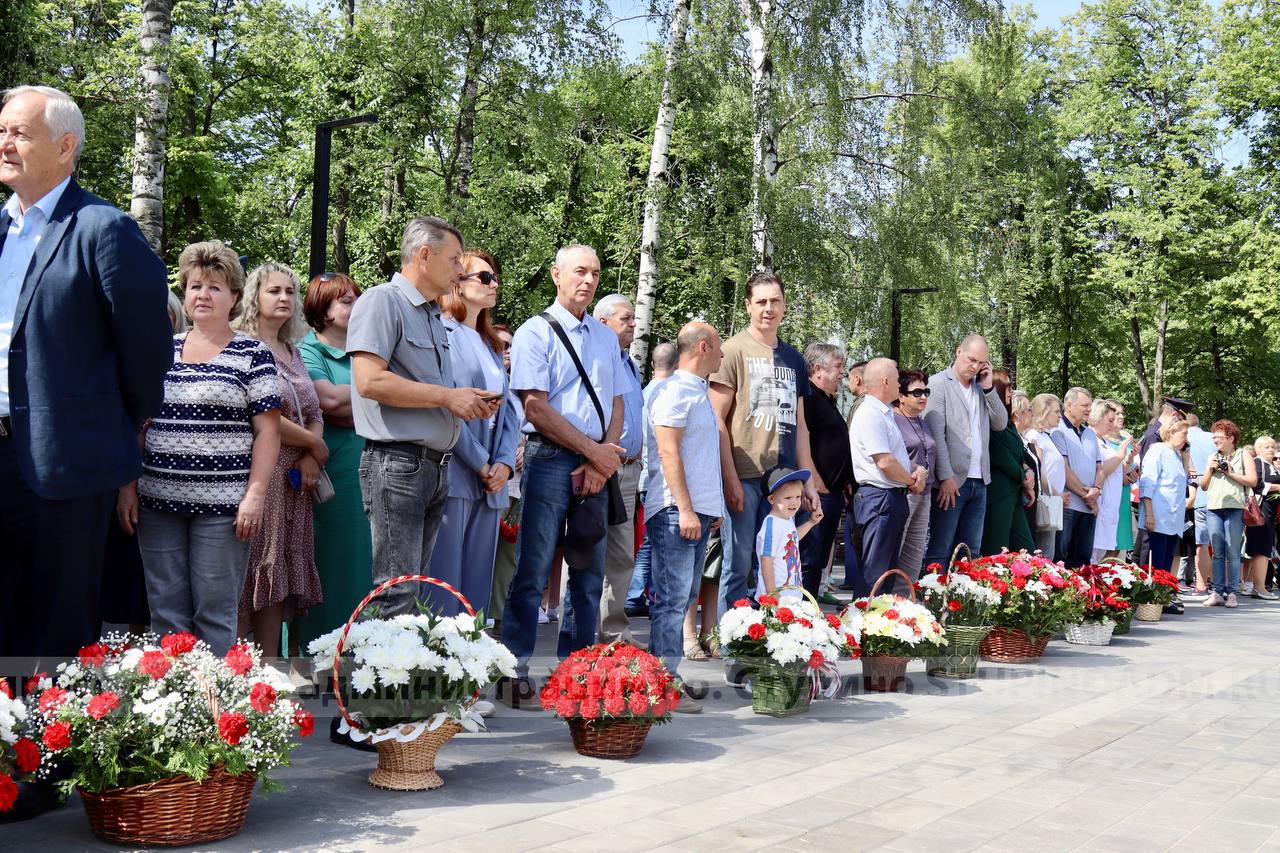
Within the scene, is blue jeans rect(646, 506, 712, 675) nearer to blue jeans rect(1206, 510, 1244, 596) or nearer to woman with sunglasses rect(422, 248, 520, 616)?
woman with sunglasses rect(422, 248, 520, 616)

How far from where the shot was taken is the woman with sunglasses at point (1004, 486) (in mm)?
10289

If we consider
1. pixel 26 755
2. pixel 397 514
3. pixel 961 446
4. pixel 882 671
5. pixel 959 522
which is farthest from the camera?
pixel 959 522

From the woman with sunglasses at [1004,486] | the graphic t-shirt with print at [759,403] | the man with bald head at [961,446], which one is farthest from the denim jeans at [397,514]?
the woman with sunglasses at [1004,486]

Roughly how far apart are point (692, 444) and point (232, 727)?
10.7 ft

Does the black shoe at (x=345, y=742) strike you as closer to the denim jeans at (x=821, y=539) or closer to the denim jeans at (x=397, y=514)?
the denim jeans at (x=397, y=514)

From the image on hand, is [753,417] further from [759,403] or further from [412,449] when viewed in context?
[412,449]

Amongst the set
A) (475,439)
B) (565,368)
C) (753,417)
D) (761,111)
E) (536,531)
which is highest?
(761,111)

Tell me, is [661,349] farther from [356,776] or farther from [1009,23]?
[1009,23]

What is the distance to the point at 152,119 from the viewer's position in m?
11.2

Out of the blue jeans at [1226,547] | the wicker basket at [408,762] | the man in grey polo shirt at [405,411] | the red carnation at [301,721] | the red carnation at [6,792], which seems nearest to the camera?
the red carnation at [6,792]

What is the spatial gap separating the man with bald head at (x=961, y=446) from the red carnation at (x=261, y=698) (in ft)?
20.9

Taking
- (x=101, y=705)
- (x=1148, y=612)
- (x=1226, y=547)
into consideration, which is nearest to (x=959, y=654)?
(x=1148, y=612)

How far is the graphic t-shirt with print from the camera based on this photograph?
785 cm

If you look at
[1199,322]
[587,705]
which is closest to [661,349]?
[587,705]
